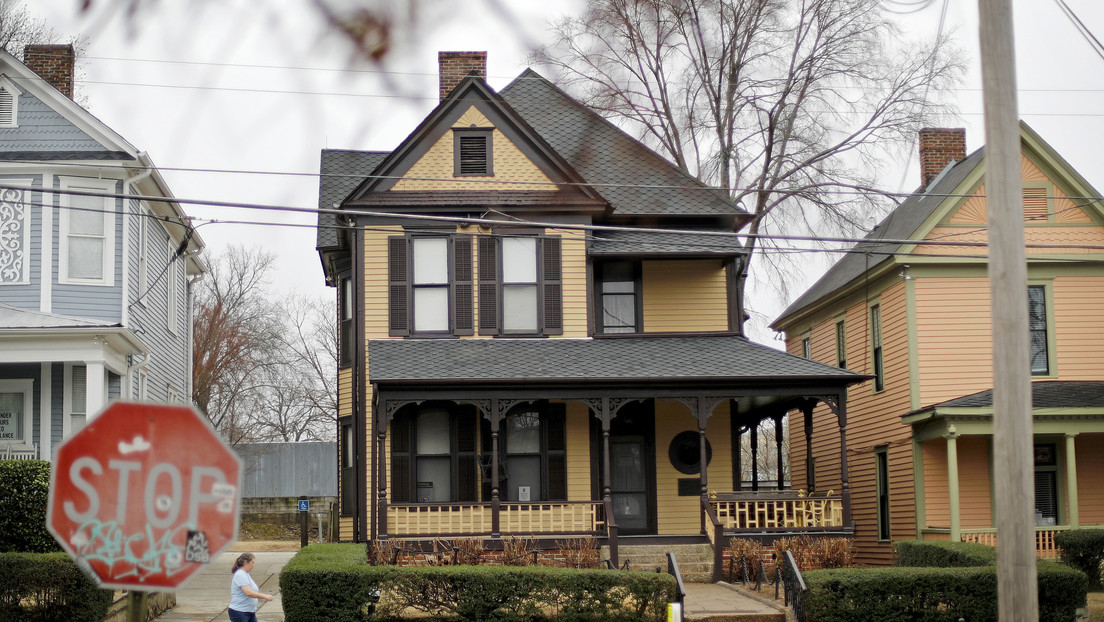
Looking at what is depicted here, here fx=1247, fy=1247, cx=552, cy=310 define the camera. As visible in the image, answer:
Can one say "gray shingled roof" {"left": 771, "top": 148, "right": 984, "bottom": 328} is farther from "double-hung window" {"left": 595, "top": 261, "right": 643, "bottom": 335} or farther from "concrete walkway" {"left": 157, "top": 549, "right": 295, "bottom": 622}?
"concrete walkway" {"left": 157, "top": 549, "right": 295, "bottom": 622}

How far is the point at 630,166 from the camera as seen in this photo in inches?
1043

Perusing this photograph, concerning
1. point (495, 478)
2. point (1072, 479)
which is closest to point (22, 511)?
point (495, 478)

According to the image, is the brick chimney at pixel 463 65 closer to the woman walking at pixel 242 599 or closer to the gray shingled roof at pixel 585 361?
the gray shingled roof at pixel 585 361

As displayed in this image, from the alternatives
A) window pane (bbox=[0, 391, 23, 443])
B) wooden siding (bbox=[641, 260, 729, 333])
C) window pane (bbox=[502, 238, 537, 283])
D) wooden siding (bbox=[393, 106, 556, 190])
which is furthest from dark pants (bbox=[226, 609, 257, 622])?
wooden siding (bbox=[641, 260, 729, 333])

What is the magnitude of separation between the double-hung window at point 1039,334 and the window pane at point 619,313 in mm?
8283

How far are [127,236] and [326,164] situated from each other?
4.82 meters

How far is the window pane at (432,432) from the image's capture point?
2411cm

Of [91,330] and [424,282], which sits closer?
[91,330]

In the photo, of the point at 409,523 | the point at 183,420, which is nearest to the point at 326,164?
the point at 409,523

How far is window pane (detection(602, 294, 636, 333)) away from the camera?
2569 centimetres

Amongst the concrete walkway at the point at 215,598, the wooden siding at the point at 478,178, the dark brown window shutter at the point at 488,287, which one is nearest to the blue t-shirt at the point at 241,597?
the concrete walkway at the point at 215,598

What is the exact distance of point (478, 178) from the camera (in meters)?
24.2

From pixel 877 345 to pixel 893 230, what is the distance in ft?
8.88

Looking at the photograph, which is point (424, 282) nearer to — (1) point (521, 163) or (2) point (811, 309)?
(1) point (521, 163)
